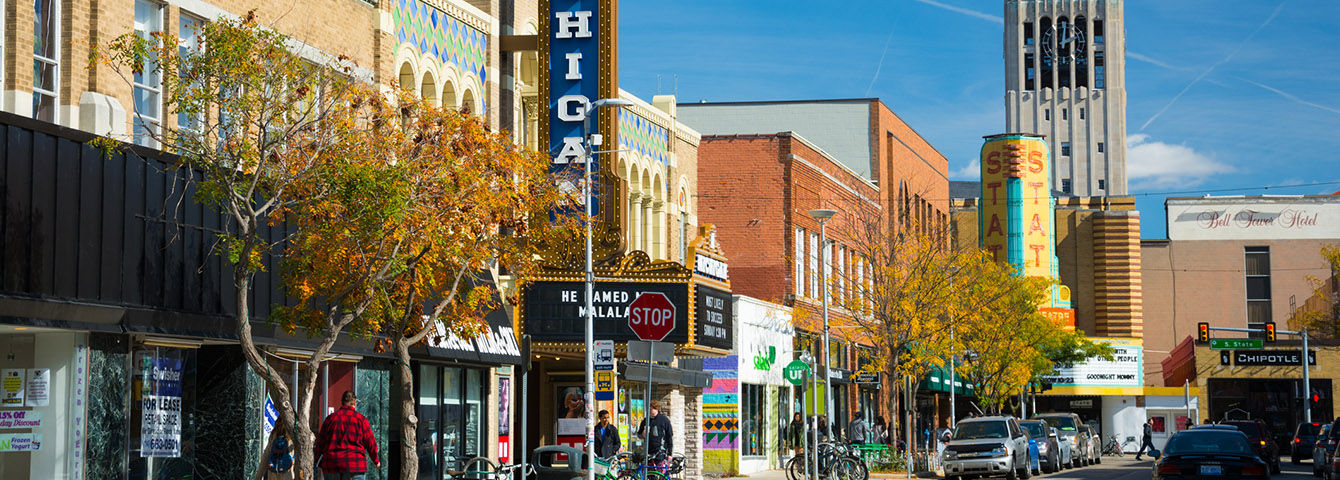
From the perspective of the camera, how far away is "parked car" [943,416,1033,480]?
37.1 m

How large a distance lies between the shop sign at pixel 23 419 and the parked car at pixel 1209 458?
15.6 meters

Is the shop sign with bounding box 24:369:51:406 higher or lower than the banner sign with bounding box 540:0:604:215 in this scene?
lower

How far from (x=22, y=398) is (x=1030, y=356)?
4845 cm

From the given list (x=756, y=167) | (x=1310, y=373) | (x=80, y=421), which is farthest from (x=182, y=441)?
(x=1310, y=373)

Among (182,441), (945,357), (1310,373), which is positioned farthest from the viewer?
(1310,373)

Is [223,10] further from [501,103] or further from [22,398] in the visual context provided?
[501,103]

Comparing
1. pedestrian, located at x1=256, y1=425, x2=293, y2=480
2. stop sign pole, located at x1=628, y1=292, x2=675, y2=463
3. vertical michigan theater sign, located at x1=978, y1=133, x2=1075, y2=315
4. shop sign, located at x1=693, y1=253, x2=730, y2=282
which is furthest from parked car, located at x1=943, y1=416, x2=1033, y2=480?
vertical michigan theater sign, located at x1=978, y1=133, x2=1075, y2=315

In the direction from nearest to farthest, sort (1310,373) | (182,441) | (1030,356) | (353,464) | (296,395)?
1. (353,464)
2. (182,441)
3. (296,395)
4. (1030,356)
5. (1310,373)

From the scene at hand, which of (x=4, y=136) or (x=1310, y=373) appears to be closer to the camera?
(x=4, y=136)

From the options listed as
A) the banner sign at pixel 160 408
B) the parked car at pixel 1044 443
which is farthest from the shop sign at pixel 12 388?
the parked car at pixel 1044 443

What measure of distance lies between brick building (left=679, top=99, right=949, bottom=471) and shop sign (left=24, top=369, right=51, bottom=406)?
24.0m

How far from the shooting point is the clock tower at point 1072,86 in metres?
124

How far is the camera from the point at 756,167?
48156mm

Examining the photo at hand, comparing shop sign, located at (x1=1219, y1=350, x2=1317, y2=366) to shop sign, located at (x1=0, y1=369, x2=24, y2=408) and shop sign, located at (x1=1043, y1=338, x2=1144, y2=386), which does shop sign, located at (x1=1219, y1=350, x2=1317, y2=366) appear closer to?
shop sign, located at (x1=1043, y1=338, x2=1144, y2=386)
